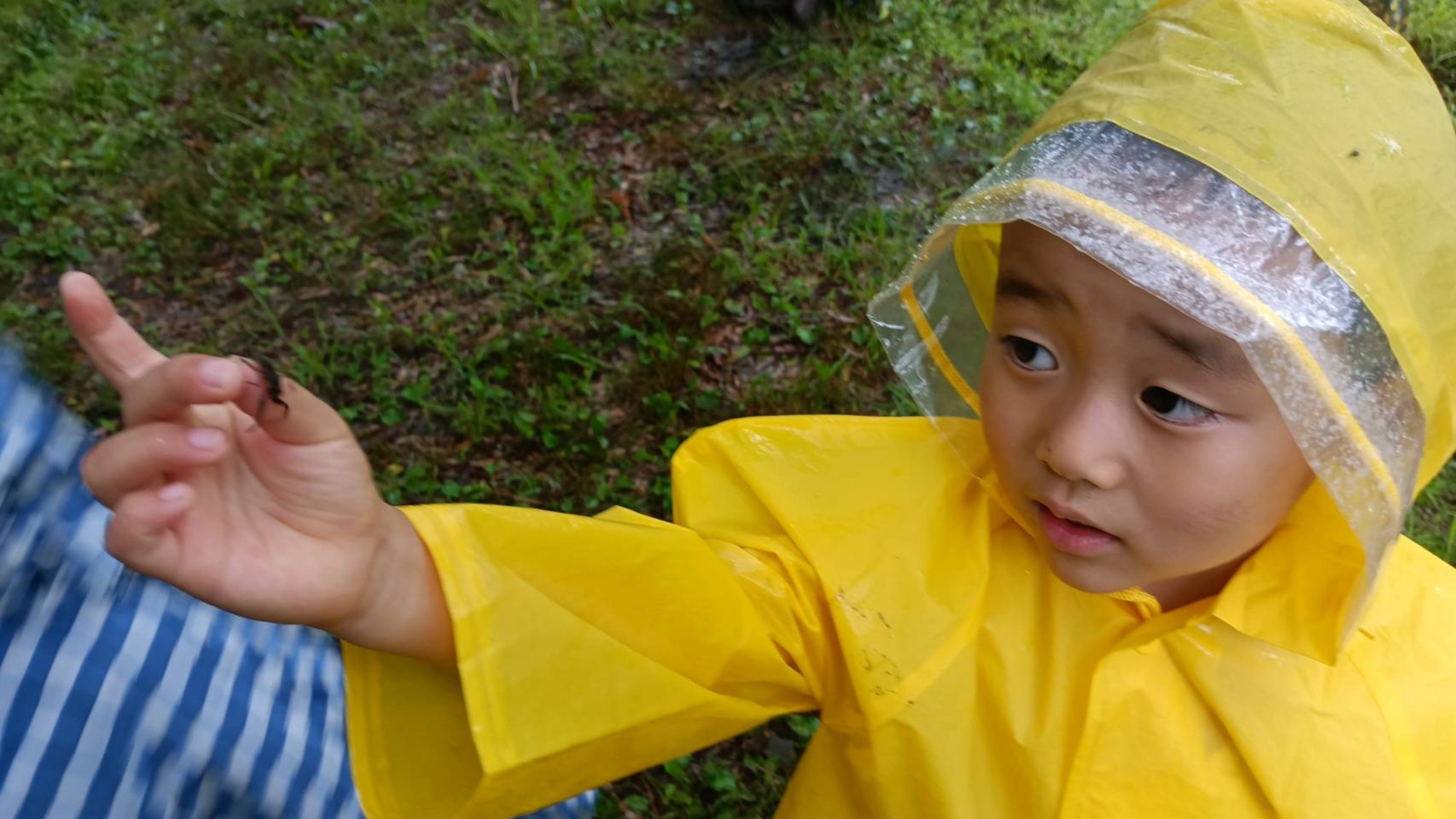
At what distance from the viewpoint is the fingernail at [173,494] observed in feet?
2.91

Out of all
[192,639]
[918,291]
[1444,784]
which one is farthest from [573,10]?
[1444,784]

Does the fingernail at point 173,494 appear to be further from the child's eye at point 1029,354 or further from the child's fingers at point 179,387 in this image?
the child's eye at point 1029,354

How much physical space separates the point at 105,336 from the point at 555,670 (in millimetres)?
606

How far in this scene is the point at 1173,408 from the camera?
3.48 feet

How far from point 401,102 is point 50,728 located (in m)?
3.32

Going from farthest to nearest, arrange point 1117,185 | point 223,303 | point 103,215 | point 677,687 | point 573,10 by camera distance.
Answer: point 573,10 → point 103,215 → point 223,303 → point 677,687 → point 1117,185

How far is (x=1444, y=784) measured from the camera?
1236mm

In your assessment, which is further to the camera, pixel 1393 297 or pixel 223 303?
pixel 223 303

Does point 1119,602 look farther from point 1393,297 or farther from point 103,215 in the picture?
point 103,215

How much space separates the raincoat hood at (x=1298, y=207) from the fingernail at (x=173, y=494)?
0.93 meters

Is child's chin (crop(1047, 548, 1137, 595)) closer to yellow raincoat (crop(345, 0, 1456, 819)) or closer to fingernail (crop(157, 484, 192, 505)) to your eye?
yellow raincoat (crop(345, 0, 1456, 819))

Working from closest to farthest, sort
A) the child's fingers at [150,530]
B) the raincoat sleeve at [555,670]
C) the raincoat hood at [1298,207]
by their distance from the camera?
the child's fingers at [150,530], the raincoat hood at [1298,207], the raincoat sleeve at [555,670]

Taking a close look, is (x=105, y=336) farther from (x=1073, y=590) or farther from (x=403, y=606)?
(x=1073, y=590)

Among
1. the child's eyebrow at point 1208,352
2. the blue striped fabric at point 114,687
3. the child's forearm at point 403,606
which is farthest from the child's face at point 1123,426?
the blue striped fabric at point 114,687
